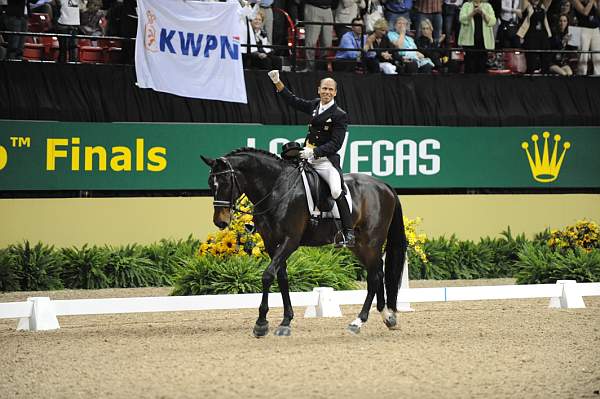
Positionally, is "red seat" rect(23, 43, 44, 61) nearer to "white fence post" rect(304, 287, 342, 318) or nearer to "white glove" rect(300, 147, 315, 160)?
"white fence post" rect(304, 287, 342, 318)

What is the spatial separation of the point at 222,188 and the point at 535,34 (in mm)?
11774

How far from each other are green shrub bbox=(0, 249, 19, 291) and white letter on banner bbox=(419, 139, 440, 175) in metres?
7.45

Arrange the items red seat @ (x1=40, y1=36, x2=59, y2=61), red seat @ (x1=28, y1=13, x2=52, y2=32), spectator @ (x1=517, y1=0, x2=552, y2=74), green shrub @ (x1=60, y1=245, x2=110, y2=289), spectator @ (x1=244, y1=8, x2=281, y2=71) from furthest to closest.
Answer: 1. spectator @ (x1=517, y1=0, x2=552, y2=74)
2. spectator @ (x1=244, y1=8, x2=281, y2=71)
3. red seat @ (x1=28, y1=13, x2=52, y2=32)
4. red seat @ (x1=40, y1=36, x2=59, y2=61)
5. green shrub @ (x1=60, y1=245, x2=110, y2=289)

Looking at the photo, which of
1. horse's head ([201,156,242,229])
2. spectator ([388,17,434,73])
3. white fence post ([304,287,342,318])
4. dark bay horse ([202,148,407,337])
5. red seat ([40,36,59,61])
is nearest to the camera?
horse's head ([201,156,242,229])

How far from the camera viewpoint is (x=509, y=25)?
21609 millimetres

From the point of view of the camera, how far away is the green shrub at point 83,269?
16953 mm

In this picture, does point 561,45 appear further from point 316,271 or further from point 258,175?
point 258,175

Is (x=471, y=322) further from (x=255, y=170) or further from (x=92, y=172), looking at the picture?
(x=92, y=172)

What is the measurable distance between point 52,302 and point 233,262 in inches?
140

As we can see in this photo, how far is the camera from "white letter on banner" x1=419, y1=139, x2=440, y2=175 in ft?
65.6

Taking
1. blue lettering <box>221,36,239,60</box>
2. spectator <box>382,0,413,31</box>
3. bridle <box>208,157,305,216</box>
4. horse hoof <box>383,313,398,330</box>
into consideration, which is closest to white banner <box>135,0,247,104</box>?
blue lettering <box>221,36,239,60</box>

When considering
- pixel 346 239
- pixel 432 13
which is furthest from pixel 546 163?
pixel 346 239

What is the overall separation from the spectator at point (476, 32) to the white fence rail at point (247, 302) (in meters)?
6.95

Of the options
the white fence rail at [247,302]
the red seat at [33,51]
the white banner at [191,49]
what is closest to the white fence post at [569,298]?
the white fence rail at [247,302]
